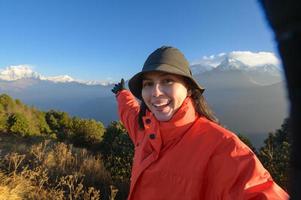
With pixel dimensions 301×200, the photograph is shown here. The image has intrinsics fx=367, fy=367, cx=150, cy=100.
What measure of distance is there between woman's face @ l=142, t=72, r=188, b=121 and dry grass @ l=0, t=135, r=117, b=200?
3225mm

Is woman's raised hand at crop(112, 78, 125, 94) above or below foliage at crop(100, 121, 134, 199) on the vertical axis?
above

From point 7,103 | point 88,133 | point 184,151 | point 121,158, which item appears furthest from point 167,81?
point 7,103

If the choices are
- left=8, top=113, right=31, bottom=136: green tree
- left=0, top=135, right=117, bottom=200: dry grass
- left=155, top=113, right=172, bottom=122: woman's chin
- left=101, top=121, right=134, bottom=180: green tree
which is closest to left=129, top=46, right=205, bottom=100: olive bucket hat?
left=155, top=113, right=172, bottom=122: woman's chin

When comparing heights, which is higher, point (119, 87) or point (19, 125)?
point (119, 87)

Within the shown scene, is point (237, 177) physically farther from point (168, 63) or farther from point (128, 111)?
point (128, 111)

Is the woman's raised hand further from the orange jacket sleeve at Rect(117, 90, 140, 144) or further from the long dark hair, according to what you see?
the long dark hair

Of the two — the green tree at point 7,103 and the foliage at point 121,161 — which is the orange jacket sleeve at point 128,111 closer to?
the foliage at point 121,161

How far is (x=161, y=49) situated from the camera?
221 centimetres

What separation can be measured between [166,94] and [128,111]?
1.31 m

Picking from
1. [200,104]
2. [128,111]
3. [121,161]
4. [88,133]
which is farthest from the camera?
[88,133]

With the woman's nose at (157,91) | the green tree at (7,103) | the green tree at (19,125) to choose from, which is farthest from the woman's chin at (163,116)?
the green tree at (7,103)

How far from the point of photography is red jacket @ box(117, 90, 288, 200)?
55.1 inches

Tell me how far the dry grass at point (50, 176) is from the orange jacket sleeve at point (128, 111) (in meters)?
1.83

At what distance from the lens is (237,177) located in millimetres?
1431
